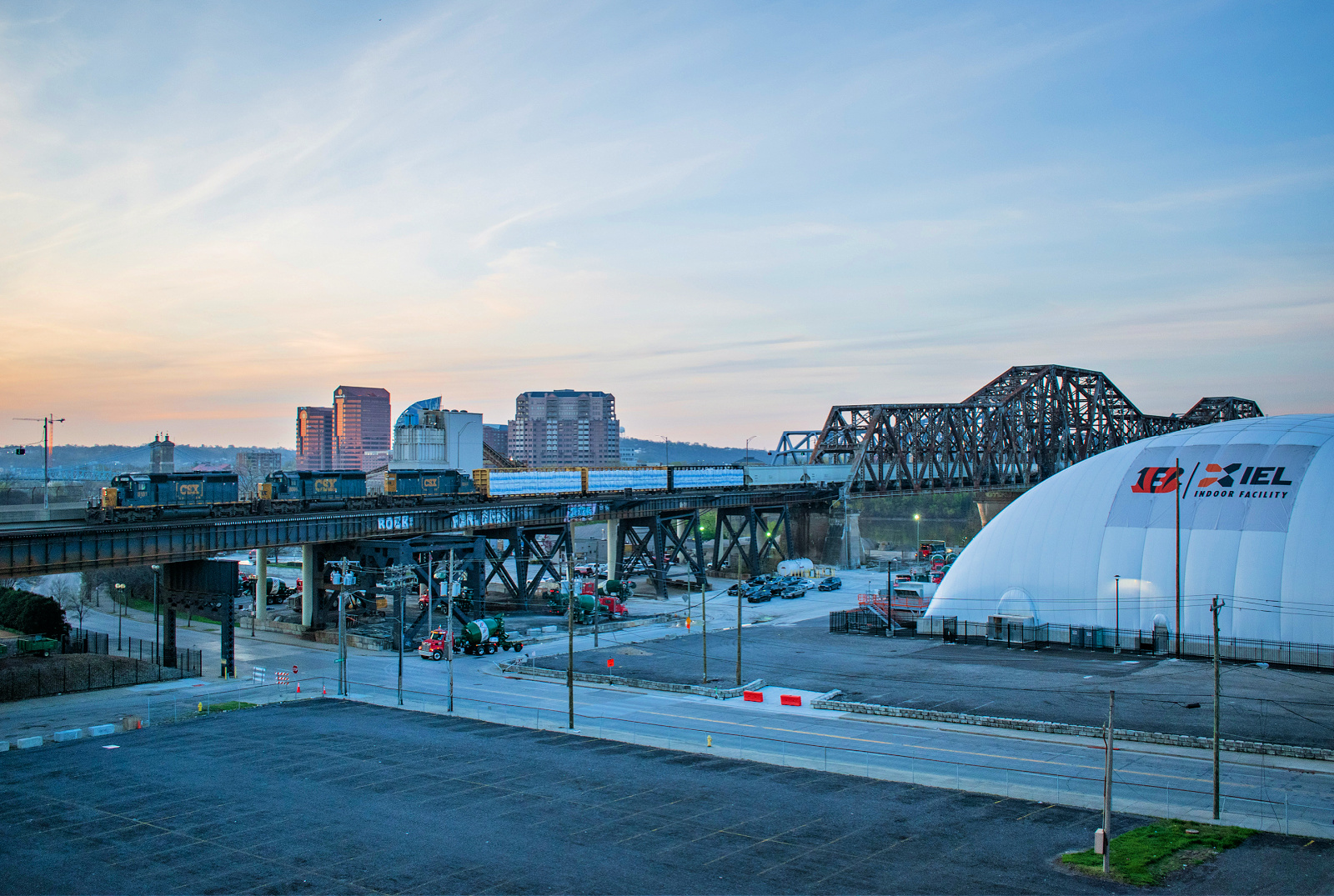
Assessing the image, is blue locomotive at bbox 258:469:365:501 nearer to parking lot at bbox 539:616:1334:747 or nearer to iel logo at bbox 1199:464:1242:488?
parking lot at bbox 539:616:1334:747

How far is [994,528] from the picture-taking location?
7044cm

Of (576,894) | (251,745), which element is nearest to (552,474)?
(251,745)

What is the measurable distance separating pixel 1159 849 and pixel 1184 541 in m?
38.6

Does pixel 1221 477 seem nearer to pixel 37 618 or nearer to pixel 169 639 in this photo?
pixel 169 639

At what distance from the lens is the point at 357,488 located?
79.6 meters

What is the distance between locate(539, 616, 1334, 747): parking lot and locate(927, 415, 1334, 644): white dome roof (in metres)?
3.51

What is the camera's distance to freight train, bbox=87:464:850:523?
61062 millimetres

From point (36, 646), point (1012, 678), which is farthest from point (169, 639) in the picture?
point (1012, 678)

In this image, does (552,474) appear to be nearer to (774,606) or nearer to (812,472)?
(774,606)

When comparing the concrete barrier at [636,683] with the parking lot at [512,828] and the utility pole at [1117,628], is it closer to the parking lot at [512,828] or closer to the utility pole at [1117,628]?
the parking lot at [512,828]

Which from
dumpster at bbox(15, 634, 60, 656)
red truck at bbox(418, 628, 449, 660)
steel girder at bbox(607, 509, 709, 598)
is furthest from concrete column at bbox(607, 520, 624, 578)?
dumpster at bbox(15, 634, 60, 656)

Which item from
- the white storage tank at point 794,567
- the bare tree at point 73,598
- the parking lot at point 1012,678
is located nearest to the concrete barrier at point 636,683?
the parking lot at point 1012,678

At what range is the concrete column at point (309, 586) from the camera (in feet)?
237

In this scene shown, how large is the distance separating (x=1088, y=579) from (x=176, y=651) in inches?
2402
